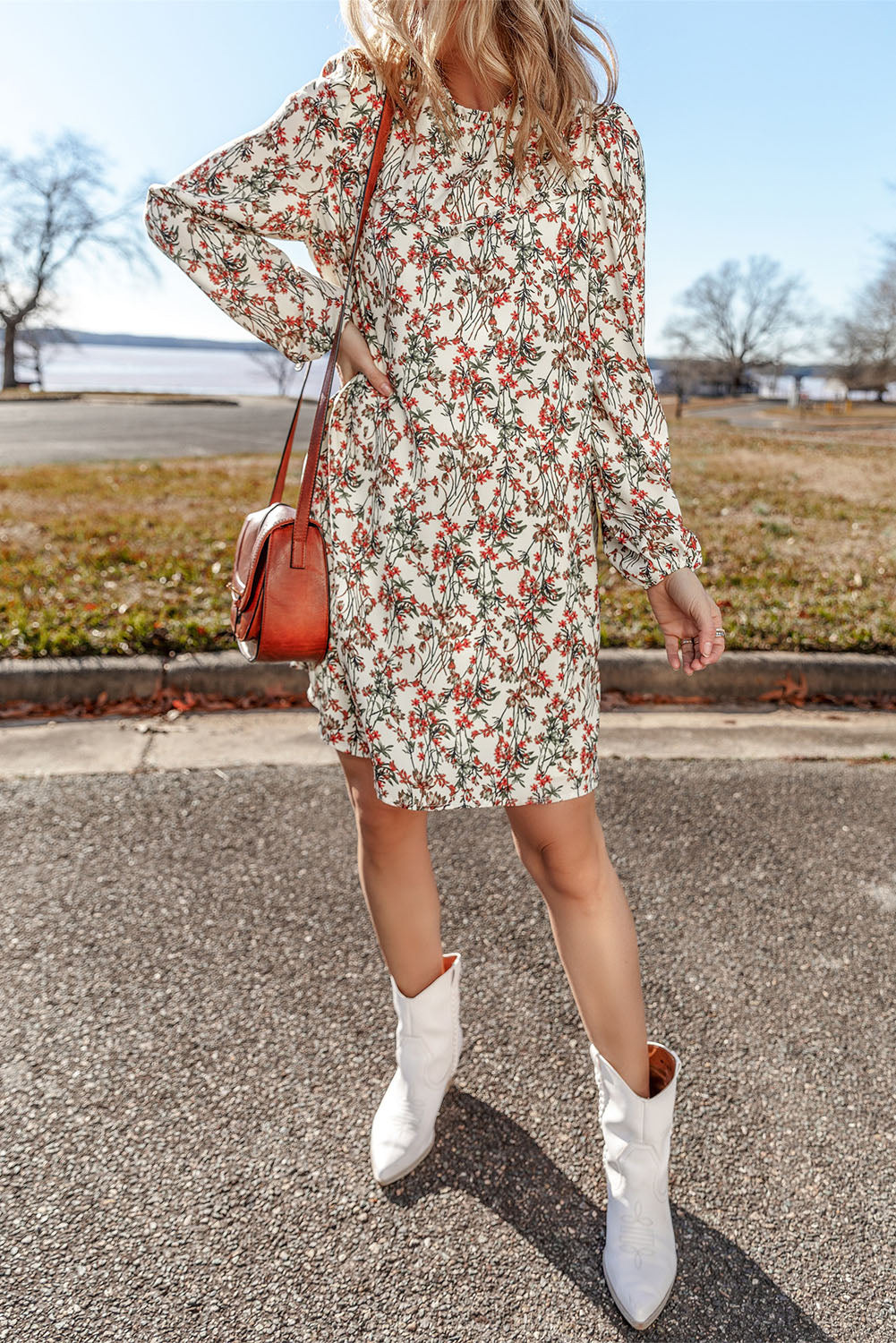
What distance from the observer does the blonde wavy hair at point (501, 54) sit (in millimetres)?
1358

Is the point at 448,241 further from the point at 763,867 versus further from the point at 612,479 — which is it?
the point at 763,867

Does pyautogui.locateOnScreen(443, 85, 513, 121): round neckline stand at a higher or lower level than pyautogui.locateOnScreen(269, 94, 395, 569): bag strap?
higher

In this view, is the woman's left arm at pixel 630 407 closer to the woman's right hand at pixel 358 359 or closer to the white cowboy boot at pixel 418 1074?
the woman's right hand at pixel 358 359

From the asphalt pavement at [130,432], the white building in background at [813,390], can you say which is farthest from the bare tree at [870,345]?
the asphalt pavement at [130,432]

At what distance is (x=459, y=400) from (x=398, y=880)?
78cm

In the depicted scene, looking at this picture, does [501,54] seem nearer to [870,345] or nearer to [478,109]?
[478,109]

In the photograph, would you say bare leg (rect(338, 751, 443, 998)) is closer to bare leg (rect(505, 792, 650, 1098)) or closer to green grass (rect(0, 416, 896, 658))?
bare leg (rect(505, 792, 650, 1098))

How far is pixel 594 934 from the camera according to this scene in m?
1.53

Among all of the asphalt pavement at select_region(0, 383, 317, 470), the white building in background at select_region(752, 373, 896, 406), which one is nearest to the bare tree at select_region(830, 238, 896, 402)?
the white building in background at select_region(752, 373, 896, 406)

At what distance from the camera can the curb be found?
3.59 meters

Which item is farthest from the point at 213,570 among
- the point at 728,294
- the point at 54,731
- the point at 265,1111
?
the point at 728,294

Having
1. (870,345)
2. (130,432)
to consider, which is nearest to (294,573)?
(130,432)

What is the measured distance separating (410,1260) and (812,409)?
197ft

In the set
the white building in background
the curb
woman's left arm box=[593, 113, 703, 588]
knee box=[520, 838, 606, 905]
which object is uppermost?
the white building in background
